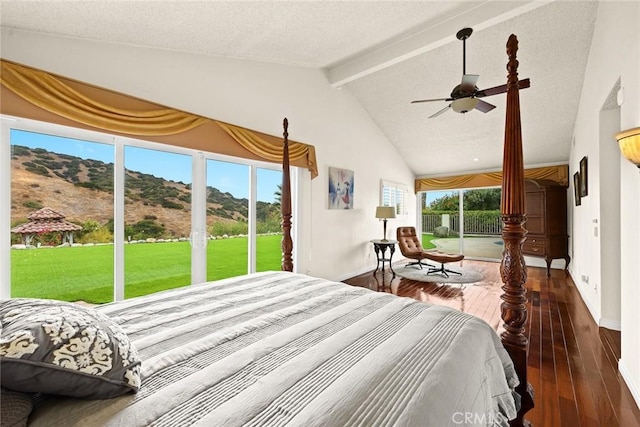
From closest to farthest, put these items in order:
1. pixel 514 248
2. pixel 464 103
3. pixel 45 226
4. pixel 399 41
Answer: pixel 514 248, pixel 45 226, pixel 464 103, pixel 399 41

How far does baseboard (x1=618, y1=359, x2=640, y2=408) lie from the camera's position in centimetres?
173

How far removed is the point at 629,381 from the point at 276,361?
2456 millimetres

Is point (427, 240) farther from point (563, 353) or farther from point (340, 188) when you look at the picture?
point (563, 353)

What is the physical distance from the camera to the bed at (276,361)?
2.25 ft

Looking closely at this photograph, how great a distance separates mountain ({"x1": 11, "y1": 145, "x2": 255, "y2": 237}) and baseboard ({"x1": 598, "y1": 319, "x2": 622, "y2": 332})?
4197 mm

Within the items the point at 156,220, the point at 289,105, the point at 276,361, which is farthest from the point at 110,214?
the point at 289,105

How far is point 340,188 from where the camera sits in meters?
4.75

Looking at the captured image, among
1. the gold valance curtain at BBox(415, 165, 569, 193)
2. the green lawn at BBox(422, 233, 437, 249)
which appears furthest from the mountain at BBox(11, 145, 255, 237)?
the green lawn at BBox(422, 233, 437, 249)

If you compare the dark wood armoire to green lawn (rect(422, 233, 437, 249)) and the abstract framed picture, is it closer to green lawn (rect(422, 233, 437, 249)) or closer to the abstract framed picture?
green lawn (rect(422, 233, 437, 249))

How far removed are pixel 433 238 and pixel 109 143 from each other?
743 centimetres

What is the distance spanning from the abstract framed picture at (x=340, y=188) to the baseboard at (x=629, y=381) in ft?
11.3

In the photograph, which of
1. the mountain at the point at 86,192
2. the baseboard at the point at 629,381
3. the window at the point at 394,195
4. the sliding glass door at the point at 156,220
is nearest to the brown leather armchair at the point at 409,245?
the window at the point at 394,195

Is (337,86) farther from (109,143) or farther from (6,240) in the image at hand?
(6,240)

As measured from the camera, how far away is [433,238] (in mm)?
7801
